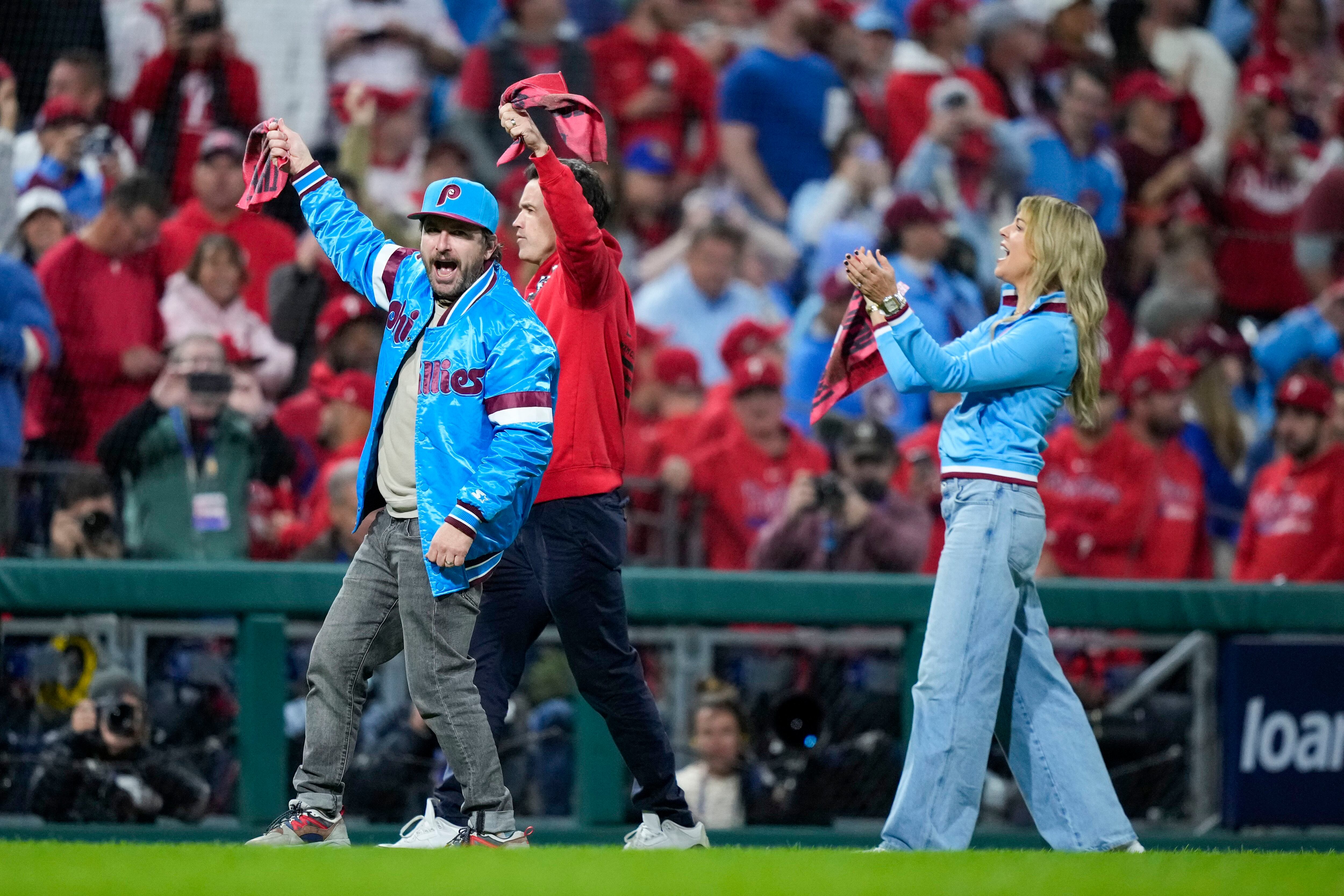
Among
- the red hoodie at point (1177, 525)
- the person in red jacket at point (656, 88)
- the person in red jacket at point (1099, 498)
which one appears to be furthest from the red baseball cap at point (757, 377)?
the person in red jacket at point (656, 88)

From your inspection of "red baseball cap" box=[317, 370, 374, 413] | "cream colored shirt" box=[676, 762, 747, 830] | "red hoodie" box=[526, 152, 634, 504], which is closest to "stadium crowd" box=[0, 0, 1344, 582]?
"red baseball cap" box=[317, 370, 374, 413]

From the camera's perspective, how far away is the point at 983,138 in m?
11.4

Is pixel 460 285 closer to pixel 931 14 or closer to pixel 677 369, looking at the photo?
pixel 677 369

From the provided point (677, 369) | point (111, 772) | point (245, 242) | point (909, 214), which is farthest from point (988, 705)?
point (245, 242)

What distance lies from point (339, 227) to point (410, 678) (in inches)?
53.4

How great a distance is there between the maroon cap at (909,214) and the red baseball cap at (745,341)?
1.16 meters

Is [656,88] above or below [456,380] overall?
above

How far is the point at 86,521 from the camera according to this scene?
292 inches

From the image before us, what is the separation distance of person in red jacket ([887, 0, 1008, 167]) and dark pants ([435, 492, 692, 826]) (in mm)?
6970

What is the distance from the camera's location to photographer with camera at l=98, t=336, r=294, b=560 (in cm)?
761

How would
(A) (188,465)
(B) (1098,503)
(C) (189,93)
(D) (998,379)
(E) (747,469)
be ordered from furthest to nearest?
(C) (189,93), (B) (1098,503), (E) (747,469), (A) (188,465), (D) (998,379)

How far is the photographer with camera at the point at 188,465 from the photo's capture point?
25.0 ft

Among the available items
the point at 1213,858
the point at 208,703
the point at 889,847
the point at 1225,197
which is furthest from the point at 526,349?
the point at 1225,197

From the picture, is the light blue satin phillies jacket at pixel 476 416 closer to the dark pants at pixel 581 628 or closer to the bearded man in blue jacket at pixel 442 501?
the bearded man in blue jacket at pixel 442 501
